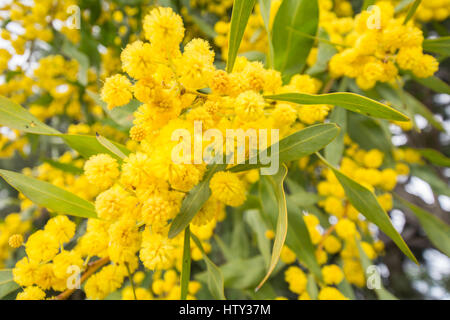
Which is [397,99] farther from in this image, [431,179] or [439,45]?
[431,179]

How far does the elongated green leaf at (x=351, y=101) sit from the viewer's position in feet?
2.24

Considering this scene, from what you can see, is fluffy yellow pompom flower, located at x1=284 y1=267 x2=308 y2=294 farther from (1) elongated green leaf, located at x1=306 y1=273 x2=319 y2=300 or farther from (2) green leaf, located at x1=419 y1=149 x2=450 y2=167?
(2) green leaf, located at x1=419 y1=149 x2=450 y2=167

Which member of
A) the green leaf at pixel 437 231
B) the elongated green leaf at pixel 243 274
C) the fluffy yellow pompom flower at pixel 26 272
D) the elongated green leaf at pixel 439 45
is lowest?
the elongated green leaf at pixel 243 274

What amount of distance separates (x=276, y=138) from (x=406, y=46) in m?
0.58

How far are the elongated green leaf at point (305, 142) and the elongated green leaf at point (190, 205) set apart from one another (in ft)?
0.43

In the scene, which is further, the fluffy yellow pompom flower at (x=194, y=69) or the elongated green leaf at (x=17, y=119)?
the elongated green leaf at (x=17, y=119)

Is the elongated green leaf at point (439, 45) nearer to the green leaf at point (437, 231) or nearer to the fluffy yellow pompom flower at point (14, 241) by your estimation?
the green leaf at point (437, 231)

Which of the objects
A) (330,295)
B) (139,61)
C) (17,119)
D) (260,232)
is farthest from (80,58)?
(330,295)

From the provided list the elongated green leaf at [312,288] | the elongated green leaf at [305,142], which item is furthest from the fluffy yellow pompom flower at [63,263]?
the elongated green leaf at [312,288]

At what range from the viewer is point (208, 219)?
2.54 feet

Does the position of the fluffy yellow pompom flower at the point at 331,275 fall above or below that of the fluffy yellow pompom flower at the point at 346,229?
below

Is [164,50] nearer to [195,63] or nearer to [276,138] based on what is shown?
[195,63]

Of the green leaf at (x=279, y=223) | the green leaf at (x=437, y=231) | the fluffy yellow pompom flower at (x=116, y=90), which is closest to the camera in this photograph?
the green leaf at (x=279, y=223)

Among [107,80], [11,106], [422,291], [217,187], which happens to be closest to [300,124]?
[217,187]
